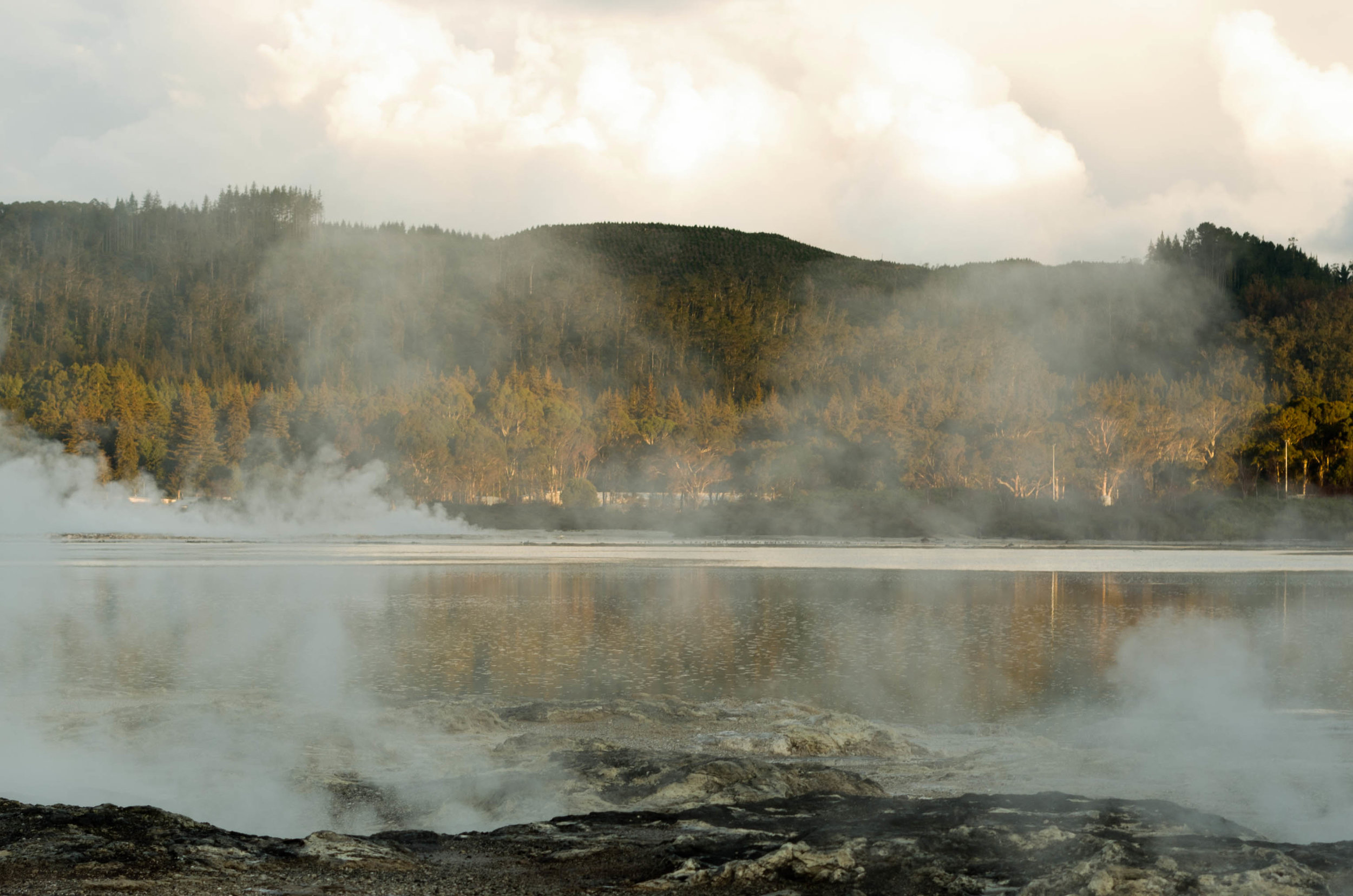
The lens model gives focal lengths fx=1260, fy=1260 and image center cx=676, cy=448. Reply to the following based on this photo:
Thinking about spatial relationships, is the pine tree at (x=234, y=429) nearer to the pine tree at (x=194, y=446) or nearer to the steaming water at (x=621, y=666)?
the pine tree at (x=194, y=446)

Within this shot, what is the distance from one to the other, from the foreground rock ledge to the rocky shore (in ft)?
0.08

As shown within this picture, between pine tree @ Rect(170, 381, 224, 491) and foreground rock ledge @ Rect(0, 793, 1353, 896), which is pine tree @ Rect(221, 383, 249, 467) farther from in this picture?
foreground rock ledge @ Rect(0, 793, 1353, 896)

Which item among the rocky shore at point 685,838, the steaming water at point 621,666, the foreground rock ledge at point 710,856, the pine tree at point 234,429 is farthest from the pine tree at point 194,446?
the foreground rock ledge at point 710,856

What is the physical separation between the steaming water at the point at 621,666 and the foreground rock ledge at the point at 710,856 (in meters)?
1.56

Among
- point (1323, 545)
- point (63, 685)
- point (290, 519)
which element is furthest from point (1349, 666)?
point (290, 519)

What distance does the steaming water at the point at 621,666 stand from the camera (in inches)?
571

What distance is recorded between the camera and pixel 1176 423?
11731cm

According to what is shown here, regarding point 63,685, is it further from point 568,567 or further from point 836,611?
point 568,567

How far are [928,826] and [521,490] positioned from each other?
121 meters

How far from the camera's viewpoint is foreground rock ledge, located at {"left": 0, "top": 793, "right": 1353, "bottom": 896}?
9.33 metres

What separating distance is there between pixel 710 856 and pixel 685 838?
712 mm

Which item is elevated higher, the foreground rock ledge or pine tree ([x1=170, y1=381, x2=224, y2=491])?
pine tree ([x1=170, y1=381, x2=224, y2=491])

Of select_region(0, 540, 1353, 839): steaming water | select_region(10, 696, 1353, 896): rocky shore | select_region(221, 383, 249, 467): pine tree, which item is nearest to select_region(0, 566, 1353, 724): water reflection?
select_region(0, 540, 1353, 839): steaming water

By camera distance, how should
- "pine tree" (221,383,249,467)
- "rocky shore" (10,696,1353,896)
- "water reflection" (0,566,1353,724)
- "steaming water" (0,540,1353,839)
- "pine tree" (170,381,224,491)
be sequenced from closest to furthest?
"rocky shore" (10,696,1353,896), "steaming water" (0,540,1353,839), "water reflection" (0,566,1353,724), "pine tree" (170,381,224,491), "pine tree" (221,383,249,467)
